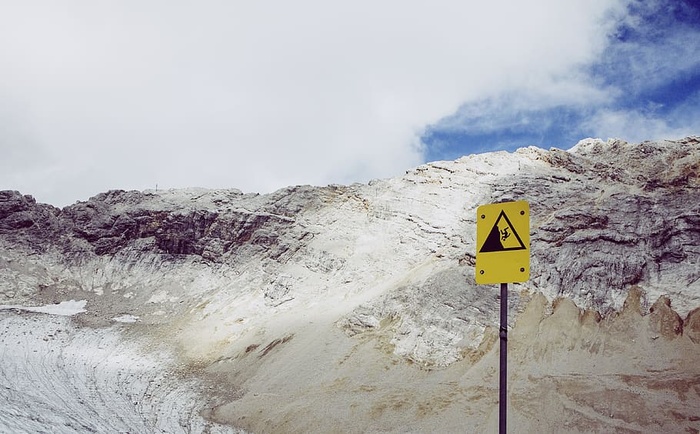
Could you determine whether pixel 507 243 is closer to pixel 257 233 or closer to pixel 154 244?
pixel 257 233

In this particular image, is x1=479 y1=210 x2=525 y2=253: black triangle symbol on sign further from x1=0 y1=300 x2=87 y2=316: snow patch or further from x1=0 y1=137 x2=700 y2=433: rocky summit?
x1=0 y1=300 x2=87 y2=316: snow patch

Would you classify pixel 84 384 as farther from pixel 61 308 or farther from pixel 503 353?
pixel 503 353

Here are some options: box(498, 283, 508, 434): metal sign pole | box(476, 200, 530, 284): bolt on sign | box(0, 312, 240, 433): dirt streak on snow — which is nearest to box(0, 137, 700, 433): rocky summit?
box(0, 312, 240, 433): dirt streak on snow

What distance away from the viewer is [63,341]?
31562mm

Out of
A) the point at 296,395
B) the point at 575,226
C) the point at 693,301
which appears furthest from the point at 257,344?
the point at 693,301

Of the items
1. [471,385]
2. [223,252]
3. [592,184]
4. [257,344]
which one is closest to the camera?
[471,385]

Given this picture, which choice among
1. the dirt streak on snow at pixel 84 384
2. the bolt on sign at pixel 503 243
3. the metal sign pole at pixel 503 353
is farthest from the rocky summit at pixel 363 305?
the bolt on sign at pixel 503 243

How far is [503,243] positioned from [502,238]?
0.13ft

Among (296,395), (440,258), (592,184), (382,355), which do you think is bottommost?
(296,395)

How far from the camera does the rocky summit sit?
22906 mm

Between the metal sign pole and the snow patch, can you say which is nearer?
the metal sign pole

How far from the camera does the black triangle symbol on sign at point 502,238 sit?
Answer: 14.2 feet

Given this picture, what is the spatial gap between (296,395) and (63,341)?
1471 centimetres

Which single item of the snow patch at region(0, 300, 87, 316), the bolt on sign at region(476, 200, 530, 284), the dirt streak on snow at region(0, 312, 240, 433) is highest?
the bolt on sign at region(476, 200, 530, 284)
